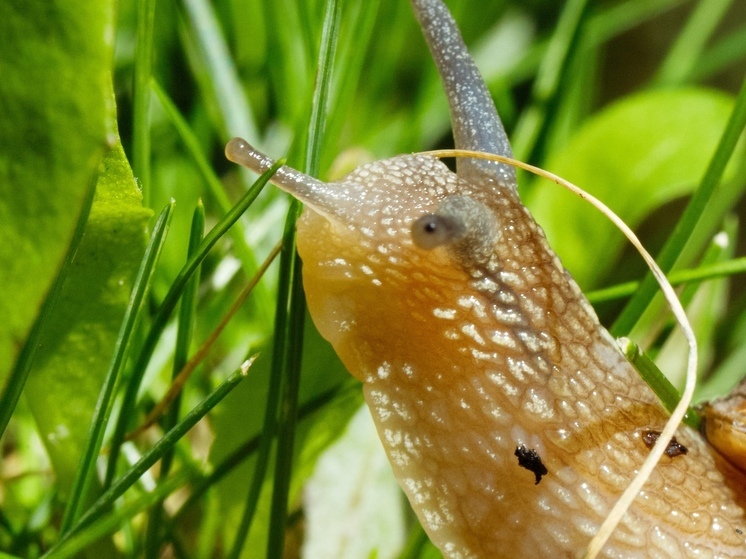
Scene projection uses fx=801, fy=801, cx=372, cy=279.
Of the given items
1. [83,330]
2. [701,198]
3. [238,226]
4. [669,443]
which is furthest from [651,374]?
[83,330]

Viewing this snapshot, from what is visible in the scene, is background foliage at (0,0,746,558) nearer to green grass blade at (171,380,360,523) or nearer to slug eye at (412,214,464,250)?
green grass blade at (171,380,360,523)

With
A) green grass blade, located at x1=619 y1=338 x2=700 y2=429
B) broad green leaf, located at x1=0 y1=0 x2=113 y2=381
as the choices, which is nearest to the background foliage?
broad green leaf, located at x1=0 y1=0 x2=113 y2=381

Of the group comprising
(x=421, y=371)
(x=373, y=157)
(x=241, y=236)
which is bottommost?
(x=421, y=371)

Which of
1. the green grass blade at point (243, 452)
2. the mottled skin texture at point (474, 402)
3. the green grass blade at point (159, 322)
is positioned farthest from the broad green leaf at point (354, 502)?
the green grass blade at point (159, 322)

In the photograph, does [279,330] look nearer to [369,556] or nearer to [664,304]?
[369,556]

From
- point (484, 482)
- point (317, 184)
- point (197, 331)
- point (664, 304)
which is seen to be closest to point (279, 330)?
point (317, 184)

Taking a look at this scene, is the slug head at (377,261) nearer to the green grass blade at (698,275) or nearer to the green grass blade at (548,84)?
the green grass blade at (698,275)
